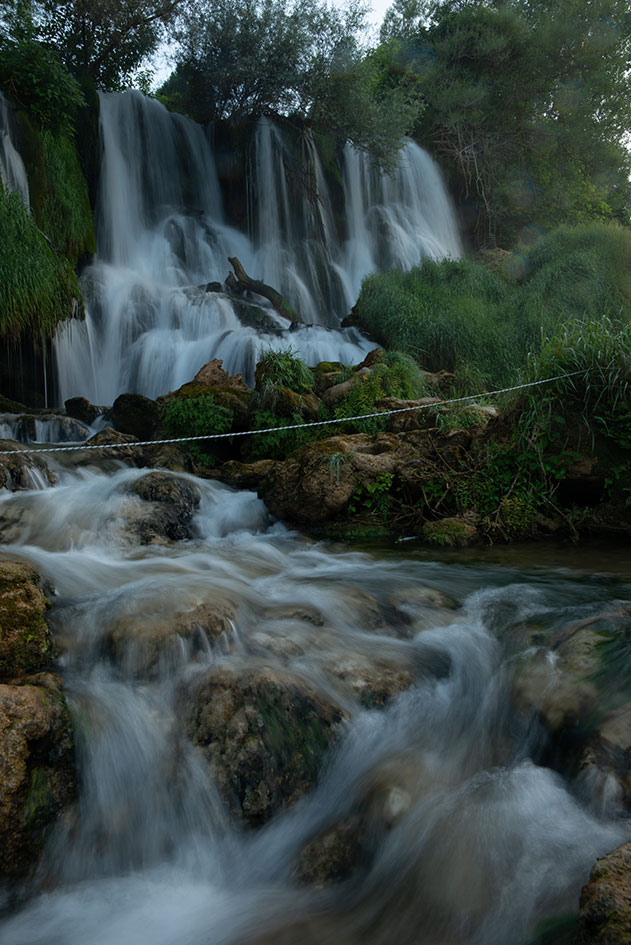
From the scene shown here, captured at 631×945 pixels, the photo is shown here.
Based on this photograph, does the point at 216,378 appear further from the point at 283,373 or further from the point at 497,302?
the point at 497,302

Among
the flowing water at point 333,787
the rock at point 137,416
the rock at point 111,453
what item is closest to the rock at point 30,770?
the flowing water at point 333,787

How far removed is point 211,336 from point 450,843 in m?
10.3

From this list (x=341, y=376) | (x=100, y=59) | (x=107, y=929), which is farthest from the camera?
(x=100, y=59)

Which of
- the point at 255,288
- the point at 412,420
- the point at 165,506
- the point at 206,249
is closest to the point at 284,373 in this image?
the point at 412,420

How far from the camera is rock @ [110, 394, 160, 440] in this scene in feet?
26.7

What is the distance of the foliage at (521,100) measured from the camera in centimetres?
1952

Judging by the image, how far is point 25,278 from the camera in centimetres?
844

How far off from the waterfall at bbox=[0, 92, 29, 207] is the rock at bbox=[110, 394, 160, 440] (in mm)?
4824

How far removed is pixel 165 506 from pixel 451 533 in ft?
9.11

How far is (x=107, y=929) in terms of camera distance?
1.81 metres

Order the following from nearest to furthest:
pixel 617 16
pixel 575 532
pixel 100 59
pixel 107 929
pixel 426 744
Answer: pixel 107 929 → pixel 426 744 → pixel 575 532 → pixel 100 59 → pixel 617 16

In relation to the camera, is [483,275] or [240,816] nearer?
[240,816]

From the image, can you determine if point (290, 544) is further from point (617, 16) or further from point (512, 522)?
point (617, 16)

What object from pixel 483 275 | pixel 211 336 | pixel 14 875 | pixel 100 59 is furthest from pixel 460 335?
pixel 100 59
